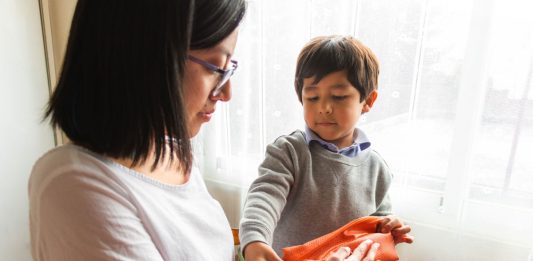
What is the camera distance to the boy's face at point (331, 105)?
978 mm

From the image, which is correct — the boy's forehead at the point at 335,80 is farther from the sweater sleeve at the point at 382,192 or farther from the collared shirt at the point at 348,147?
the sweater sleeve at the point at 382,192

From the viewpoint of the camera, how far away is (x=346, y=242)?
2.77 feet

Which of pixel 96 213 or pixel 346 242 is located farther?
pixel 346 242

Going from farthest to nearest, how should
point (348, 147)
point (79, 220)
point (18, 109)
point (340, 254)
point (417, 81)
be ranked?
1. point (18, 109)
2. point (417, 81)
3. point (348, 147)
4. point (340, 254)
5. point (79, 220)

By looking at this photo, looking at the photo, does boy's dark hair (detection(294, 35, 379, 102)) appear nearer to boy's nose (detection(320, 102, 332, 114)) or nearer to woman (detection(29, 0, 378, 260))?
boy's nose (detection(320, 102, 332, 114))

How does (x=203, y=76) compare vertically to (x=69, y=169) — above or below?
above

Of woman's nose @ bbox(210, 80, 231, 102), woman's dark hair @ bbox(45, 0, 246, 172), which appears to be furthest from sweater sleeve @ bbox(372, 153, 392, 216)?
woman's dark hair @ bbox(45, 0, 246, 172)

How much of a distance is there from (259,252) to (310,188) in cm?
25

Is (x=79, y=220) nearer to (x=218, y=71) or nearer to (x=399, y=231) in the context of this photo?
(x=218, y=71)

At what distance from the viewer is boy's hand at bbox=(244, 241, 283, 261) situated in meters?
0.82

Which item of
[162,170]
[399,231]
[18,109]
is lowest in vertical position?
[399,231]

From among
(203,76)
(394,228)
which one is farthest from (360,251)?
(203,76)

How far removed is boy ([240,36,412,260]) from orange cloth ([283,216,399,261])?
5cm

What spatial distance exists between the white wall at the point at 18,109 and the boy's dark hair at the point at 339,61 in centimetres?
132
